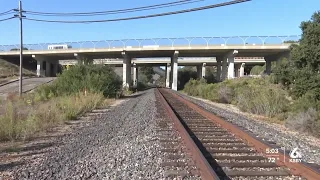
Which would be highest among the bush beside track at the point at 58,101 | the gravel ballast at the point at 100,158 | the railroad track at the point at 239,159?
the bush beside track at the point at 58,101

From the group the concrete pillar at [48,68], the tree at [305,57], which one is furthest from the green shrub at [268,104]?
the concrete pillar at [48,68]

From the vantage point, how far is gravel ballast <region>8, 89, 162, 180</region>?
19.2ft

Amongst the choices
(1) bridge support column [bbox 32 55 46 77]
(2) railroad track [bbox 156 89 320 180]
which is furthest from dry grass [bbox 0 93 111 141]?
(1) bridge support column [bbox 32 55 46 77]

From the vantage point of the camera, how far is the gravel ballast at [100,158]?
19.2 feet

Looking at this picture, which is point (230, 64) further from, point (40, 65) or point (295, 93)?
point (40, 65)

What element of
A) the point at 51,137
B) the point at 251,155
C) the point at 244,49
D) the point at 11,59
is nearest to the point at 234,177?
the point at 251,155

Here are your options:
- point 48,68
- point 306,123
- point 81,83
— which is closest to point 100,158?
point 306,123

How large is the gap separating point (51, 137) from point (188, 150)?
4871mm

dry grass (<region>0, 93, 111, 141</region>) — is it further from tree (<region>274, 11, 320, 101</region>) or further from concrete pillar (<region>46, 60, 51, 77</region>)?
concrete pillar (<region>46, 60, 51, 77</region>)

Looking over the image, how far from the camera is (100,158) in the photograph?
7039 mm

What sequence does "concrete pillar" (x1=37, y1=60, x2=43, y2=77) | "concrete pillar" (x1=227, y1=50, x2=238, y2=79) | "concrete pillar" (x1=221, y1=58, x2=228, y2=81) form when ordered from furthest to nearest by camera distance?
"concrete pillar" (x1=37, y1=60, x2=43, y2=77), "concrete pillar" (x1=221, y1=58, x2=228, y2=81), "concrete pillar" (x1=227, y1=50, x2=238, y2=79)

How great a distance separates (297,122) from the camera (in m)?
12.9

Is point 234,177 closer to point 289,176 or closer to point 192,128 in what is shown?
point 289,176

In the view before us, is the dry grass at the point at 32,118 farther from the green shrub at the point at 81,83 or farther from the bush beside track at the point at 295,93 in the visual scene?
the bush beside track at the point at 295,93
